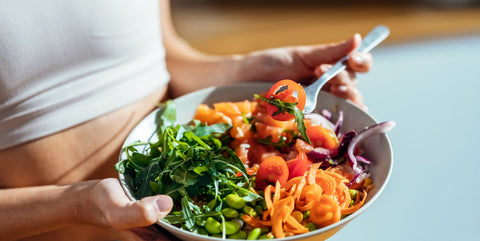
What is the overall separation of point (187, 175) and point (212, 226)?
140 mm

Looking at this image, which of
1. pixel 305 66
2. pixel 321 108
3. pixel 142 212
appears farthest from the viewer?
pixel 305 66

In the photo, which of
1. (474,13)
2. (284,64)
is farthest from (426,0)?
(284,64)

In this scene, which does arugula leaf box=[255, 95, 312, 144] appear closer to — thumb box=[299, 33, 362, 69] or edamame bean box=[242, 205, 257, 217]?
edamame bean box=[242, 205, 257, 217]

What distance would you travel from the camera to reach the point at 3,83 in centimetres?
110

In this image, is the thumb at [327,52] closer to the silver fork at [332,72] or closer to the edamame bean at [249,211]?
the silver fork at [332,72]

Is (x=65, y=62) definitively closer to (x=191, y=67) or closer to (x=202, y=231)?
(x=191, y=67)

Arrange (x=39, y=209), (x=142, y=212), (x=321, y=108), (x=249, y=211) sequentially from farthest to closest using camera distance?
(x=321, y=108) < (x=39, y=209) < (x=249, y=211) < (x=142, y=212)

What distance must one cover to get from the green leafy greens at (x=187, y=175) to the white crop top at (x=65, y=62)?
20 cm

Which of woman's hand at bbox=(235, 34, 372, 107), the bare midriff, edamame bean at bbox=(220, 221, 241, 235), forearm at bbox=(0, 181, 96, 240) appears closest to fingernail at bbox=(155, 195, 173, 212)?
edamame bean at bbox=(220, 221, 241, 235)

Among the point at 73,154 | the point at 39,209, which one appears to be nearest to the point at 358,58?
the point at 73,154

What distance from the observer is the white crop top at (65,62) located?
3.65 feet

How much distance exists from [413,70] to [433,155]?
2.05 ft

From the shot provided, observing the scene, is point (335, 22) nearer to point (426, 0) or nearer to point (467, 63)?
point (426, 0)

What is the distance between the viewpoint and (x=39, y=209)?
1.10 meters
